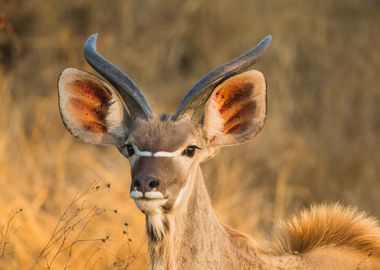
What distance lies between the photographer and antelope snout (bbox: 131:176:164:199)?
446cm

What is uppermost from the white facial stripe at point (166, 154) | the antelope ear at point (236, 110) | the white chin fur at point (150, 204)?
the antelope ear at point (236, 110)

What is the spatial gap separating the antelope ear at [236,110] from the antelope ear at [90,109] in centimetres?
51

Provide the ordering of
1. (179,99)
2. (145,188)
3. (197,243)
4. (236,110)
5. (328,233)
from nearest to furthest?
1. (145,188)
2. (197,243)
3. (236,110)
4. (328,233)
5. (179,99)

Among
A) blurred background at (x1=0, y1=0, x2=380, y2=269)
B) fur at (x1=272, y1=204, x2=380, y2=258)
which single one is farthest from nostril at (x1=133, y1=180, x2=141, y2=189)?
blurred background at (x1=0, y1=0, x2=380, y2=269)

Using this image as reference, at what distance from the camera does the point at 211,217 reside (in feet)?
16.2

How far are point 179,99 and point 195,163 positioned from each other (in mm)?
7537

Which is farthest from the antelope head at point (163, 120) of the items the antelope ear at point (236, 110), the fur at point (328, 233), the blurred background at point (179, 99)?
the blurred background at point (179, 99)

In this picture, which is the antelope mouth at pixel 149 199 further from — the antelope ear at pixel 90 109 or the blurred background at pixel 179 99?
the blurred background at pixel 179 99

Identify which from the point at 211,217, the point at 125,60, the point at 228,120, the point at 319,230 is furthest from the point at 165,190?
the point at 125,60

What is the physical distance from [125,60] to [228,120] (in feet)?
24.8

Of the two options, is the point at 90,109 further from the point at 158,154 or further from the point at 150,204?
the point at 150,204

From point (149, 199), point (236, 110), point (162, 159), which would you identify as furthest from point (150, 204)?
point (236, 110)

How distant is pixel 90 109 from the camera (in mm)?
5312

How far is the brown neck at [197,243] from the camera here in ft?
15.6
